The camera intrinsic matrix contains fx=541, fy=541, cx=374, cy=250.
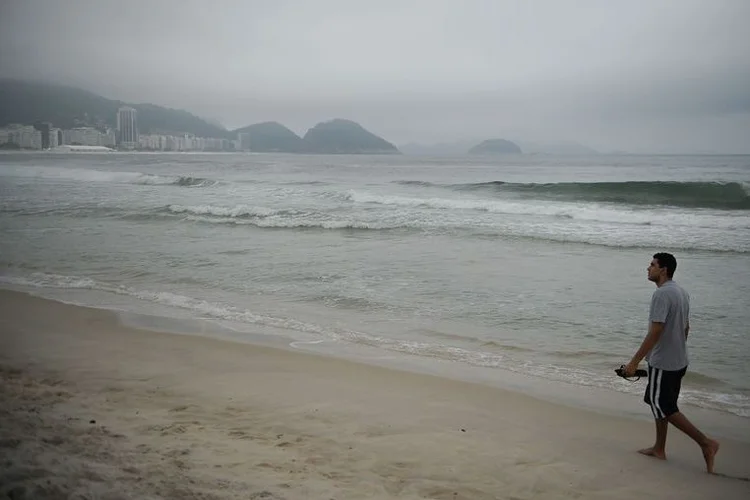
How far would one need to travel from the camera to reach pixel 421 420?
4.86 metres

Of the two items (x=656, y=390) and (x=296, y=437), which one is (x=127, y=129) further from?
(x=656, y=390)

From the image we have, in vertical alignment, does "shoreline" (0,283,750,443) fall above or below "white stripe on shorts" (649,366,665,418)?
below

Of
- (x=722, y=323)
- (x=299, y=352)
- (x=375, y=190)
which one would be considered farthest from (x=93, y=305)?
(x=375, y=190)

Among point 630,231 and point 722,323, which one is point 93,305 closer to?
point 722,323

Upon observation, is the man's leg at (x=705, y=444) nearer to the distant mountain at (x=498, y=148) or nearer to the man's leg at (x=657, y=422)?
the man's leg at (x=657, y=422)

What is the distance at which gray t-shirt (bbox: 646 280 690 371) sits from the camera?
4238 millimetres

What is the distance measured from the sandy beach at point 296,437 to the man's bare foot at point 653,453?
6cm

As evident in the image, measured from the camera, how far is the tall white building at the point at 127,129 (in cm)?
4930

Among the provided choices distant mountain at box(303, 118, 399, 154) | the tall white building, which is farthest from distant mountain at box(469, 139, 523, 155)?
the tall white building

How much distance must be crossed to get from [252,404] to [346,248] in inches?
414

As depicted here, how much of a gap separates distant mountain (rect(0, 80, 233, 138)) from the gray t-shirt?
34.3 feet

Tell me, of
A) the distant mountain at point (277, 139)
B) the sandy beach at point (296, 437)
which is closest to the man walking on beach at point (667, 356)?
the sandy beach at point (296, 437)

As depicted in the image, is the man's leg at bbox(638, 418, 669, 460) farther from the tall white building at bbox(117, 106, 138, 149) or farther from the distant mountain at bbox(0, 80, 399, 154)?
the tall white building at bbox(117, 106, 138, 149)

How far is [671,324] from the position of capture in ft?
14.0
